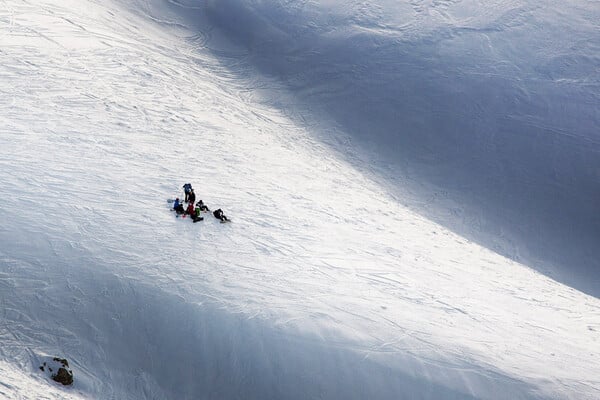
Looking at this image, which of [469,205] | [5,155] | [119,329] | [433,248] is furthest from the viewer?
[469,205]

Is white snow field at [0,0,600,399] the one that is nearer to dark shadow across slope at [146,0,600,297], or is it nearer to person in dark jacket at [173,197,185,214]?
dark shadow across slope at [146,0,600,297]

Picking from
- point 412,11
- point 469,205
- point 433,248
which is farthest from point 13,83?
point 412,11

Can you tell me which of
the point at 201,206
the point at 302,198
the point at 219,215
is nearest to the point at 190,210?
the point at 201,206

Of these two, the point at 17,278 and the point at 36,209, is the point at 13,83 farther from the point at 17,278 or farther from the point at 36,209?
the point at 17,278

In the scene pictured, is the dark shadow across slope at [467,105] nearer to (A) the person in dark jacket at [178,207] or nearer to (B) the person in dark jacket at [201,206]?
(B) the person in dark jacket at [201,206]

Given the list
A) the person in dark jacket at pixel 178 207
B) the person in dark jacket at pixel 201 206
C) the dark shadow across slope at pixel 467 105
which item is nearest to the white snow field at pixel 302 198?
the dark shadow across slope at pixel 467 105

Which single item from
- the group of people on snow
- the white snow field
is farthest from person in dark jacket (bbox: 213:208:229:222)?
the white snow field

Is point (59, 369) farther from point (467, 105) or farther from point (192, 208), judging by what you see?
point (467, 105)

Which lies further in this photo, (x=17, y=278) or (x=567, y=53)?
(x=567, y=53)
